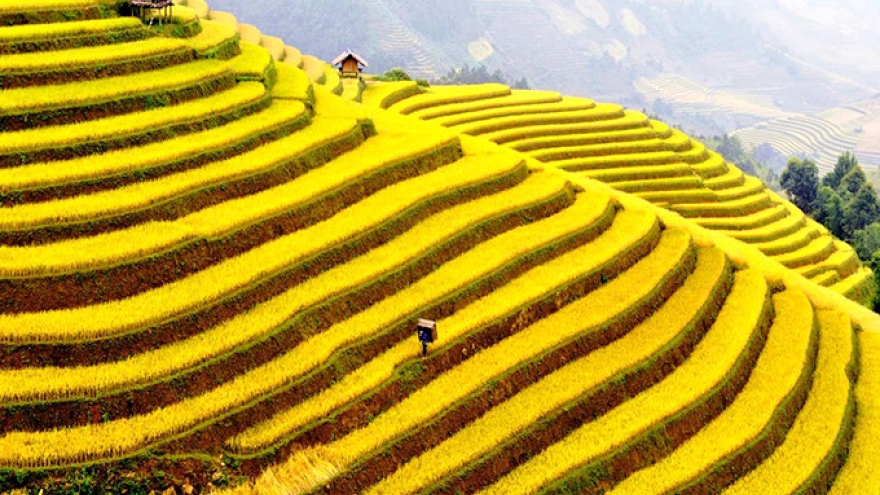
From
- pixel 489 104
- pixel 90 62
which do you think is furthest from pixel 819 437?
pixel 489 104

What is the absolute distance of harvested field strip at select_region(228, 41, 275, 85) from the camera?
2233 centimetres

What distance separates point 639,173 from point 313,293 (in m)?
23.2

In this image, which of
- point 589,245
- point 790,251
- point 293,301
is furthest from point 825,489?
point 790,251

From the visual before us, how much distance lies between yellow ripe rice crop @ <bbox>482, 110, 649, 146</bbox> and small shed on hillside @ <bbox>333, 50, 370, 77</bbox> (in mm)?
6032

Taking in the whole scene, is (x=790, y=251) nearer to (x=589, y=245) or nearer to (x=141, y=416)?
(x=589, y=245)

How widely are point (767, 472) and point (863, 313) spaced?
9.15m

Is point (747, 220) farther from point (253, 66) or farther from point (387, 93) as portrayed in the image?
point (253, 66)

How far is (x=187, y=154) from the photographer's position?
57.7 ft

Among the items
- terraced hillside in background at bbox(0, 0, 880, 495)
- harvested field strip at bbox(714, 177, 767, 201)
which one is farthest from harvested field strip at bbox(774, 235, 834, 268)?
terraced hillside in background at bbox(0, 0, 880, 495)

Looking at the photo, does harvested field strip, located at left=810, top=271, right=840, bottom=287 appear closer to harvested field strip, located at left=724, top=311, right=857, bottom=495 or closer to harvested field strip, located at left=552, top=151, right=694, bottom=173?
harvested field strip, located at left=552, top=151, right=694, bottom=173

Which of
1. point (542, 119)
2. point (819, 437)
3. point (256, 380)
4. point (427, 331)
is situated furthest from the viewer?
point (542, 119)

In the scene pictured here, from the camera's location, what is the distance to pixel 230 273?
14984 mm

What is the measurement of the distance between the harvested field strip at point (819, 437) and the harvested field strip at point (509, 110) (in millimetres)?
19948

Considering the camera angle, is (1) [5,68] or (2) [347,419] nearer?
A: (2) [347,419]
